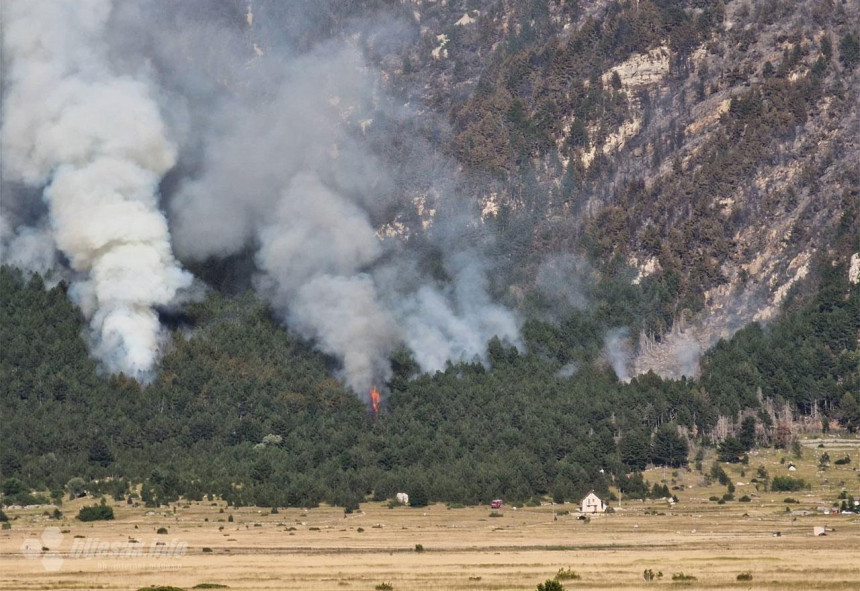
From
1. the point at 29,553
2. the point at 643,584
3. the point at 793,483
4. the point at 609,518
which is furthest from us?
the point at 793,483

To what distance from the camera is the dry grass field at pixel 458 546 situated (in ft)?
355

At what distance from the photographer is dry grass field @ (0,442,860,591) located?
355 feet

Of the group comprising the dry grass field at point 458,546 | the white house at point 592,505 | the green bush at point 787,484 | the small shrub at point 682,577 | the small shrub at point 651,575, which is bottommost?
the small shrub at point 682,577

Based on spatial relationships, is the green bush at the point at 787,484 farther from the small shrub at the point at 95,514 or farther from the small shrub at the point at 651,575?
the small shrub at the point at 651,575

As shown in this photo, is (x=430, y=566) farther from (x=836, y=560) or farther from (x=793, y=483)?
(x=793, y=483)

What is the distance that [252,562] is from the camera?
12344cm

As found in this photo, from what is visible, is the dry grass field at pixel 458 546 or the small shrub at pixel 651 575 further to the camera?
the dry grass field at pixel 458 546

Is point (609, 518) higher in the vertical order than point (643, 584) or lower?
higher

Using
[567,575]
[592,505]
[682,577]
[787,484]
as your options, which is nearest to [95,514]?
[592,505]

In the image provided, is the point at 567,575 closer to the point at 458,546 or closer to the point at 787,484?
the point at 458,546

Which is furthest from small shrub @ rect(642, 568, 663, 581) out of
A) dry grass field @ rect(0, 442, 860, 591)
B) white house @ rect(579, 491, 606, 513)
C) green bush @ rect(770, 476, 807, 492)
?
green bush @ rect(770, 476, 807, 492)

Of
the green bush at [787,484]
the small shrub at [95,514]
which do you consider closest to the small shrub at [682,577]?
the small shrub at [95,514]

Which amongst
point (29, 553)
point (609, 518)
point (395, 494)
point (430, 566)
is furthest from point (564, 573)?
point (395, 494)

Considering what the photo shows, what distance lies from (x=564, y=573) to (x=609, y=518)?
66.6m
